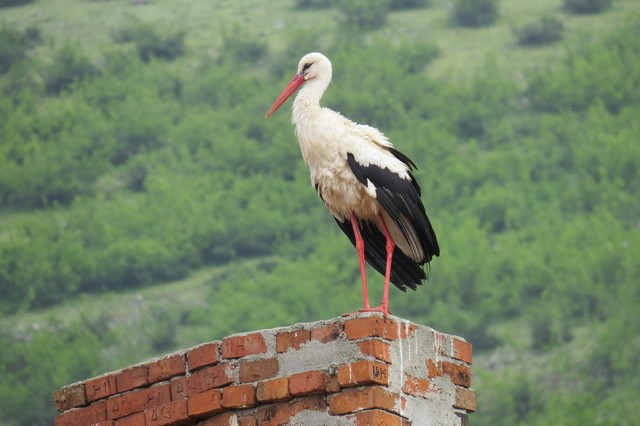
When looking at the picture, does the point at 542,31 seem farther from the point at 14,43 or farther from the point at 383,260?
the point at 383,260

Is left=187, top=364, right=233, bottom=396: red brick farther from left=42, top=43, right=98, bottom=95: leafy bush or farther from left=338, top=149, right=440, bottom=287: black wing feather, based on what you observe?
left=42, top=43, right=98, bottom=95: leafy bush

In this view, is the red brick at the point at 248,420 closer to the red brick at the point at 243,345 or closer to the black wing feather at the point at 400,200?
the red brick at the point at 243,345

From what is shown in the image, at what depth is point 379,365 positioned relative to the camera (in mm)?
6363

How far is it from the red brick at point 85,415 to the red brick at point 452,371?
142 cm

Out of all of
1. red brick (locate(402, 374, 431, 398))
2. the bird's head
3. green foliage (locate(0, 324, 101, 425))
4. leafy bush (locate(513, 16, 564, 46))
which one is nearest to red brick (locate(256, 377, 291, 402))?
red brick (locate(402, 374, 431, 398))

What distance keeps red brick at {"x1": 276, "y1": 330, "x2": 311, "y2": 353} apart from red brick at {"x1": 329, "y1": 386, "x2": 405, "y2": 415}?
0.95 ft

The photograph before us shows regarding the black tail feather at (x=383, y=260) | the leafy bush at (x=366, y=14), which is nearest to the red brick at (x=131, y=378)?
the black tail feather at (x=383, y=260)

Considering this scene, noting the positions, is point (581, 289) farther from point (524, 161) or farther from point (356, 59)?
point (356, 59)

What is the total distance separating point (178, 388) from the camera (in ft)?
22.3

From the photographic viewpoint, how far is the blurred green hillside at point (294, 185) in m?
52.5

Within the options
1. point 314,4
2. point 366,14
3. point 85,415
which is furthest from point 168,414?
point 314,4

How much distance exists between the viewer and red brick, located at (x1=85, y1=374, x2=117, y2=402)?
7.00 m

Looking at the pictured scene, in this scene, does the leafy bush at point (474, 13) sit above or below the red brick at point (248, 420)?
above

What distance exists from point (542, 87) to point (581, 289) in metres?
13.6
